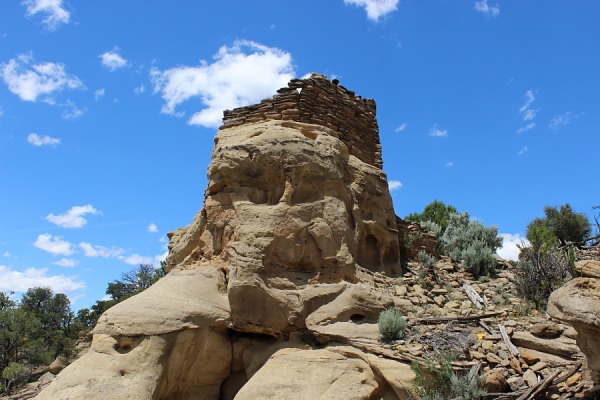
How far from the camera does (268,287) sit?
9.36 metres

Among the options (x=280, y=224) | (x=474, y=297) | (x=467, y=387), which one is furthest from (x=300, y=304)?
(x=474, y=297)

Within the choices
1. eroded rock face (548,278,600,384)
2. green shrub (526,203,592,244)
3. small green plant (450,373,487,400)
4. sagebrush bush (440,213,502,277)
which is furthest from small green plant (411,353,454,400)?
green shrub (526,203,592,244)

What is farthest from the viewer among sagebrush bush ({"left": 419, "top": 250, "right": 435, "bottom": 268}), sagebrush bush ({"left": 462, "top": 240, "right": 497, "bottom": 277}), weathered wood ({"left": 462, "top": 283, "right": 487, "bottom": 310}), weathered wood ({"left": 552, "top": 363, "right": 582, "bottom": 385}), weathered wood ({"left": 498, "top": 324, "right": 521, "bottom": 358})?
sagebrush bush ({"left": 462, "top": 240, "right": 497, "bottom": 277})

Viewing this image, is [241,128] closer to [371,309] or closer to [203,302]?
[203,302]

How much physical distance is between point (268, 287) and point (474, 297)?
4470 mm

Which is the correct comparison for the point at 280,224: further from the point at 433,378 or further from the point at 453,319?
the point at 433,378

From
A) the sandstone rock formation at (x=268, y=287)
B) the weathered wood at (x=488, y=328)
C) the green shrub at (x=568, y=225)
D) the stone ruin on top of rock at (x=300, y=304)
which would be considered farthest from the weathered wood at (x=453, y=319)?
the green shrub at (x=568, y=225)

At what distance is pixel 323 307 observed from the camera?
31.1ft

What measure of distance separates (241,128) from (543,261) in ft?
23.5

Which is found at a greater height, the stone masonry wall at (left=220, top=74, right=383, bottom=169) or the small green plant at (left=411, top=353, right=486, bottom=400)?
the stone masonry wall at (left=220, top=74, right=383, bottom=169)

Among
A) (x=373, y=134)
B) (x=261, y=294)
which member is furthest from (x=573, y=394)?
(x=373, y=134)

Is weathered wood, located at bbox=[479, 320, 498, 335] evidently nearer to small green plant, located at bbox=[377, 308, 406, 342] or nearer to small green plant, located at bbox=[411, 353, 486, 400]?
small green plant, located at bbox=[411, 353, 486, 400]

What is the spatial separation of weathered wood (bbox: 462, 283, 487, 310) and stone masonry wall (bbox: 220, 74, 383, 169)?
355cm

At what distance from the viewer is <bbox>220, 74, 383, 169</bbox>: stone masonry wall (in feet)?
37.3
